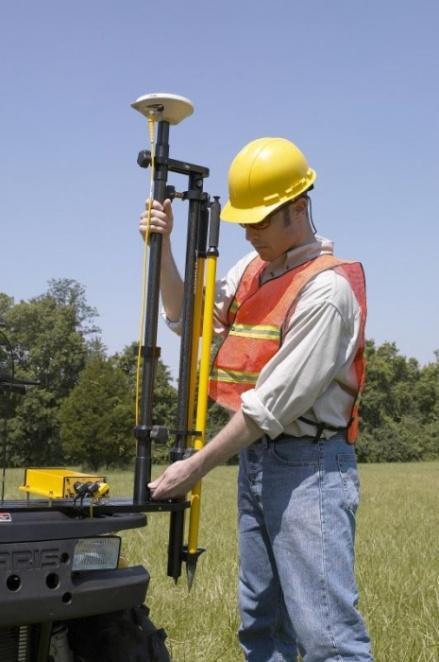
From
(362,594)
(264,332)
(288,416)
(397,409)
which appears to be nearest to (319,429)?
(288,416)

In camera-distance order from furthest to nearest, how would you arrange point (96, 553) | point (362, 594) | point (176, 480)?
point (362, 594) < point (176, 480) < point (96, 553)

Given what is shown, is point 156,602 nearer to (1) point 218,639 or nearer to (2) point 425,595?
(1) point 218,639

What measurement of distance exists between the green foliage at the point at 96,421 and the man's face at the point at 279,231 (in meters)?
41.8

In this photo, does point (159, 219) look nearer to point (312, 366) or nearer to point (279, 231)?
point (279, 231)

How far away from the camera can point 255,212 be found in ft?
11.7

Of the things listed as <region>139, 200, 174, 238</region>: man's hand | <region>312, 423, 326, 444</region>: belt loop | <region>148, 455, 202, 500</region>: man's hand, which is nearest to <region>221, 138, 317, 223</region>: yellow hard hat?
<region>139, 200, 174, 238</region>: man's hand

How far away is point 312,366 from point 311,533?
0.59m

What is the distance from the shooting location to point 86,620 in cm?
320

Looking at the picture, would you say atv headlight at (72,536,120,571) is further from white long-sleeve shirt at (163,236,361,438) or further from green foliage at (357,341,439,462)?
green foliage at (357,341,439,462)

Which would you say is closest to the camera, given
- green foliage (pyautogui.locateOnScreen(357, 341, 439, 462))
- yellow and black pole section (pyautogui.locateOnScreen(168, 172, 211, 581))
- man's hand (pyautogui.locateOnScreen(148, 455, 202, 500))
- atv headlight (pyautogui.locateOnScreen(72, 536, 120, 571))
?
atv headlight (pyautogui.locateOnScreen(72, 536, 120, 571))

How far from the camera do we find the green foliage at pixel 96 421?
46250 mm

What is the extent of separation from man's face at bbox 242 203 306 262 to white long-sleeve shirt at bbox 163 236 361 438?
26 cm

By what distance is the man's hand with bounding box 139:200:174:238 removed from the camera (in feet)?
11.4

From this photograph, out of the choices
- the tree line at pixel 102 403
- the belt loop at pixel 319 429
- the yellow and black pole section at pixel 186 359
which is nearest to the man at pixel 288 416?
the belt loop at pixel 319 429
